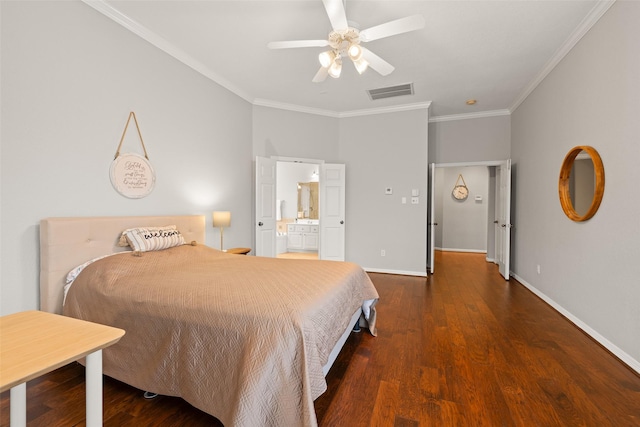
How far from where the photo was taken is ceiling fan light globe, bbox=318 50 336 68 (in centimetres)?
250

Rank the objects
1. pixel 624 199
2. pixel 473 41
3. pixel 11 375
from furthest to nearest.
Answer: pixel 473 41 < pixel 624 199 < pixel 11 375

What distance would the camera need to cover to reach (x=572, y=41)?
2973mm

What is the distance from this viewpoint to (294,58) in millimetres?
3461

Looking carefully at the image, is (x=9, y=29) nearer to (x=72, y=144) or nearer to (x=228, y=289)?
(x=72, y=144)

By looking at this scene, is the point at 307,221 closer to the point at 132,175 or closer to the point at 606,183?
the point at 132,175

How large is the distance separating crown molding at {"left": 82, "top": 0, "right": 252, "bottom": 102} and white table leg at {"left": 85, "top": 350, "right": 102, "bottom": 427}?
2926 mm

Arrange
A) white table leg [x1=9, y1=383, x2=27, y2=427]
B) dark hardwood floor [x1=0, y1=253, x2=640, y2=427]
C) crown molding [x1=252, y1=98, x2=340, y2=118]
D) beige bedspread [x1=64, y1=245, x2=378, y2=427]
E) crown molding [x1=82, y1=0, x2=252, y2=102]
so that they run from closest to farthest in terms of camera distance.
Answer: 1. white table leg [x1=9, y1=383, x2=27, y2=427]
2. beige bedspread [x1=64, y1=245, x2=378, y2=427]
3. dark hardwood floor [x1=0, y1=253, x2=640, y2=427]
4. crown molding [x1=82, y1=0, x2=252, y2=102]
5. crown molding [x1=252, y1=98, x2=340, y2=118]

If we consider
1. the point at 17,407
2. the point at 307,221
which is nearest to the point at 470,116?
the point at 307,221

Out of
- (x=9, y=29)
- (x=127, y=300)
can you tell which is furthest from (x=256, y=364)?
(x=9, y=29)

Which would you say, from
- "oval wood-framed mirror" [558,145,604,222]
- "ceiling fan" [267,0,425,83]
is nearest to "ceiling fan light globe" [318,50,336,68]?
"ceiling fan" [267,0,425,83]

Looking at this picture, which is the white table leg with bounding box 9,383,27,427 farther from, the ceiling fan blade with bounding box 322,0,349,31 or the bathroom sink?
the bathroom sink

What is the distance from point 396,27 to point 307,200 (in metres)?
5.91

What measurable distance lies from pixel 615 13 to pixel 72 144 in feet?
14.8

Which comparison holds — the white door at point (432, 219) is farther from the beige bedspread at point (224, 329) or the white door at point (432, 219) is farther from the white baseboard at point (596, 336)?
the beige bedspread at point (224, 329)
